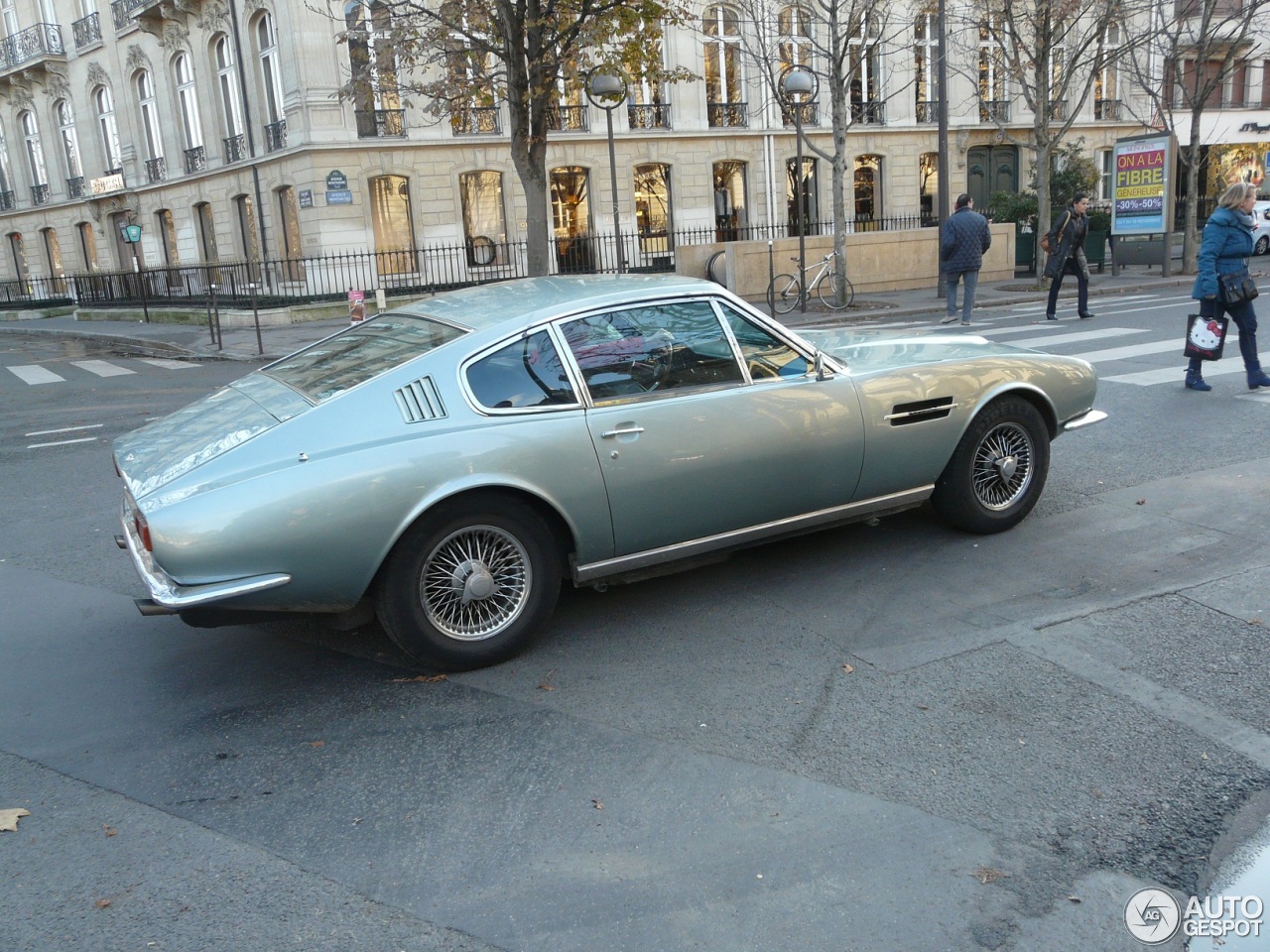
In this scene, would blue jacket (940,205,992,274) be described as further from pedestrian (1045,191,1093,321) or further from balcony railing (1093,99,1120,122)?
balcony railing (1093,99,1120,122)

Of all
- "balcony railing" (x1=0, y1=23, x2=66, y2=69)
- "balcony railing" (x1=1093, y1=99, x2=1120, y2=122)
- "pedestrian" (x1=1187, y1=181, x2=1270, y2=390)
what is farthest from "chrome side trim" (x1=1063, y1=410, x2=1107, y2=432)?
"balcony railing" (x1=0, y1=23, x2=66, y2=69)

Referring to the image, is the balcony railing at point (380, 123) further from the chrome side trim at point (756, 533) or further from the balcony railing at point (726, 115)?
the chrome side trim at point (756, 533)

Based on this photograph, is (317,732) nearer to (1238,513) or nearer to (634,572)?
(634,572)

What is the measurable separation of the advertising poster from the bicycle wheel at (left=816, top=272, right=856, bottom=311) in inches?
259

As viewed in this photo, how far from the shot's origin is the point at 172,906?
2.93 metres

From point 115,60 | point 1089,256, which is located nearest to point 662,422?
point 1089,256

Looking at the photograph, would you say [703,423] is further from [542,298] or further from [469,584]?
[469,584]

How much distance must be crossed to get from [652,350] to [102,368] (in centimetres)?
1541

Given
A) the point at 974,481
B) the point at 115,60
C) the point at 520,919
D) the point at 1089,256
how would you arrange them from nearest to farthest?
the point at 520,919 → the point at 974,481 → the point at 1089,256 → the point at 115,60

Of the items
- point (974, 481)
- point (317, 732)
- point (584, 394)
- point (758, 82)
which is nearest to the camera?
point (317, 732)

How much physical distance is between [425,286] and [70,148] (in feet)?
72.4

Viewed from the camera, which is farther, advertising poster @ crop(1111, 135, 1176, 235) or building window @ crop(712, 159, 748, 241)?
building window @ crop(712, 159, 748, 241)

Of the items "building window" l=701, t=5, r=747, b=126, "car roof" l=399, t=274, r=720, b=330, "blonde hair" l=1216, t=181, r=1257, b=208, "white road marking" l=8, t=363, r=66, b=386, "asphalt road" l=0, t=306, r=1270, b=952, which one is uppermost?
"building window" l=701, t=5, r=747, b=126

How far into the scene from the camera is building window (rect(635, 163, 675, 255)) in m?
32.1
